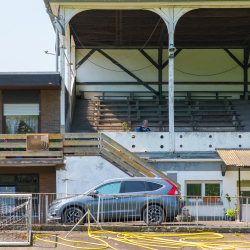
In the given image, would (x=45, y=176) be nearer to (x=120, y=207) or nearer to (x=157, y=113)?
(x=120, y=207)

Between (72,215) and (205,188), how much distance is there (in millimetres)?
6738

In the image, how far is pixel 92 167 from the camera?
13.9m

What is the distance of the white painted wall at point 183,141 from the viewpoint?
600 inches

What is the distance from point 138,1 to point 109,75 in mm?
7921

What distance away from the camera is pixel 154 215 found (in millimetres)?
11031

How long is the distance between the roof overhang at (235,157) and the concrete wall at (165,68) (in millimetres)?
8436

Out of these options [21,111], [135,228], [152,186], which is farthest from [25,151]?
[135,228]

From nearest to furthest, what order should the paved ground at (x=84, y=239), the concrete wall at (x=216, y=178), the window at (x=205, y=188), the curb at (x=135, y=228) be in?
the paved ground at (x=84, y=239) < the curb at (x=135, y=228) < the concrete wall at (x=216, y=178) < the window at (x=205, y=188)

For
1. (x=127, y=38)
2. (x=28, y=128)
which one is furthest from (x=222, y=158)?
(x=127, y=38)

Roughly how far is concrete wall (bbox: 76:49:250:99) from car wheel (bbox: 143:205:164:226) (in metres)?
12.5

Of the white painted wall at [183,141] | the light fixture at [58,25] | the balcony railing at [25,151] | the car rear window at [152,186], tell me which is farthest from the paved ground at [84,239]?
the light fixture at [58,25]

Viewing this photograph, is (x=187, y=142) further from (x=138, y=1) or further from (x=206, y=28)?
(x=206, y=28)

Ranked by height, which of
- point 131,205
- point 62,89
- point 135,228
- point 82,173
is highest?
point 62,89

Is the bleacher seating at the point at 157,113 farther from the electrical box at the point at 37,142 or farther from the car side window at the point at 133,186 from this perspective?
the car side window at the point at 133,186
